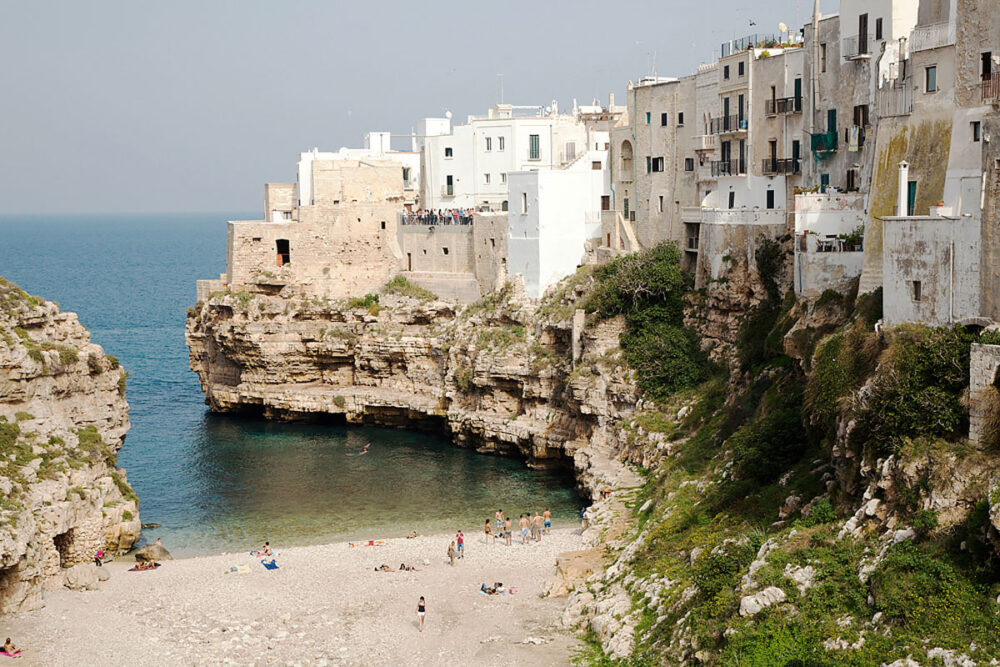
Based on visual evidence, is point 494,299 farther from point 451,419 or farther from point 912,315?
point 912,315

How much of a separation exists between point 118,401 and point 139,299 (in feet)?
235

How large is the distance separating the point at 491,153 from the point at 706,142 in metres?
18.1

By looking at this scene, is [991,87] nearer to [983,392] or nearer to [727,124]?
[983,392]

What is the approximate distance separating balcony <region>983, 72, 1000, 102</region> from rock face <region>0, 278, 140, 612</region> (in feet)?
77.3

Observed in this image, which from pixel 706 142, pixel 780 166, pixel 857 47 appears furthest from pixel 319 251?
pixel 857 47

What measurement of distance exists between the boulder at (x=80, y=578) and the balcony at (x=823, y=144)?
2466 centimetres

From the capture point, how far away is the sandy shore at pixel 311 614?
28234mm

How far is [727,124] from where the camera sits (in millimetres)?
45250

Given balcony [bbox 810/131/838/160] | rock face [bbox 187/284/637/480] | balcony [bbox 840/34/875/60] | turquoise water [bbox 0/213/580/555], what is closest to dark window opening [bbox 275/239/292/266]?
rock face [bbox 187/284/637/480]

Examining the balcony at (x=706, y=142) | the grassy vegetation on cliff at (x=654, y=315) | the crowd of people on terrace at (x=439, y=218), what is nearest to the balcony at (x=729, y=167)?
the balcony at (x=706, y=142)

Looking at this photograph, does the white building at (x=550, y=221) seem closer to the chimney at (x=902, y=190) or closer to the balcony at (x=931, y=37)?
the balcony at (x=931, y=37)

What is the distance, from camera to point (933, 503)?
73.0ft

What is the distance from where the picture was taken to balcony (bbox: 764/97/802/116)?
4181 centimetres

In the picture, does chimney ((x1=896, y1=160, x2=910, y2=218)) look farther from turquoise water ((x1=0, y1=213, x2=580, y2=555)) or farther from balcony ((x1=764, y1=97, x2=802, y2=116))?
turquoise water ((x1=0, y1=213, x2=580, y2=555))
